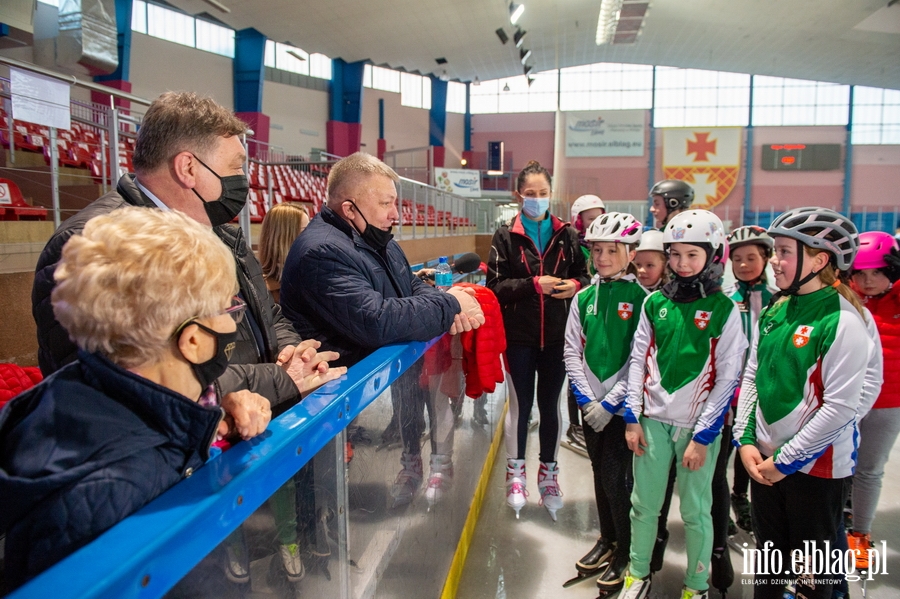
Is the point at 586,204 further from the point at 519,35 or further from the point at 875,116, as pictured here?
the point at 875,116

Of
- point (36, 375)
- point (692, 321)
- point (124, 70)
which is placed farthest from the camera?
point (124, 70)

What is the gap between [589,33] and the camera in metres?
17.3

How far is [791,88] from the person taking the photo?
19.7m

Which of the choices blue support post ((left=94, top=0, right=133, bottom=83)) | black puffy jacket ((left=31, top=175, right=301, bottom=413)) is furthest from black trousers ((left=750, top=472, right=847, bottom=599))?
blue support post ((left=94, top=0, right=133, bottom=83))

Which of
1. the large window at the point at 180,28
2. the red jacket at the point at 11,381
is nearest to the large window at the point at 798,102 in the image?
the large window at the point at 180,28

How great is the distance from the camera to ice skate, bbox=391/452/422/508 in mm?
1516

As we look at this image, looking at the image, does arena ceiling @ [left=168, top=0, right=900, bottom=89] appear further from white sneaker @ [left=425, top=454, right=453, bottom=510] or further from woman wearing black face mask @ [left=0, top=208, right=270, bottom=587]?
woman wearing black face mask @ [left=0, top=208, right=270, bottom=587]

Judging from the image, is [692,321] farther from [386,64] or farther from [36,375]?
[386,64]

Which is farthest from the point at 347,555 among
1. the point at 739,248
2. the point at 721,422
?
the point at 739,248

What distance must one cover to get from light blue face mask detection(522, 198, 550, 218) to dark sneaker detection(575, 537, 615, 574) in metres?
1.59

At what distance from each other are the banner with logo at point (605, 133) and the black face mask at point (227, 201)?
20775mm

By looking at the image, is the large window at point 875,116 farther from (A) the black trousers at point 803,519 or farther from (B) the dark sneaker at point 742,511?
(A) the black trousers at point 803,519

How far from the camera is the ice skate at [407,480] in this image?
1.52 m

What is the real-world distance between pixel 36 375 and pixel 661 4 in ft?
53.6
